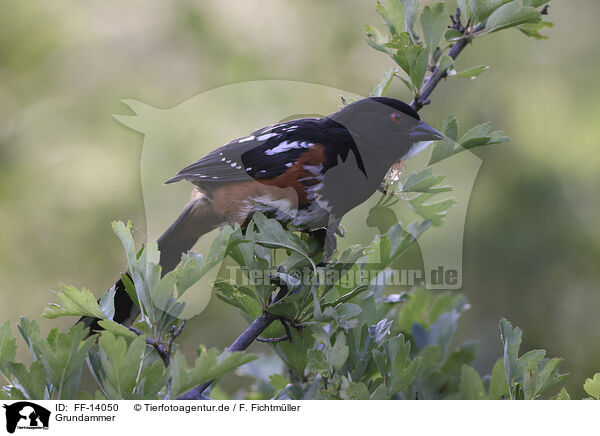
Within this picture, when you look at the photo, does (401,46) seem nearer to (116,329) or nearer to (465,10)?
(465,10)

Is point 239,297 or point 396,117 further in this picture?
point 396,117

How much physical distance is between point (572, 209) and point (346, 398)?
1714mm

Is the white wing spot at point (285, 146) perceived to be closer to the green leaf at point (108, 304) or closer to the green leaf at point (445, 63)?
the green leaf at point (445, 63)

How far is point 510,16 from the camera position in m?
1.03

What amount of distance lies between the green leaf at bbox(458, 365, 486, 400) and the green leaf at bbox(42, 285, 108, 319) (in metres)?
0.59

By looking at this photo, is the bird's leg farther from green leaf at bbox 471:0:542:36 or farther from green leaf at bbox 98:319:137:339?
green leaf at bbox 471:0:542:36

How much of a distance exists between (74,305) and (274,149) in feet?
1.73

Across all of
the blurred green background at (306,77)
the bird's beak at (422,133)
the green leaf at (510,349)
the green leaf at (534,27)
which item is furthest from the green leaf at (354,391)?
the blurred green background at (306,77)

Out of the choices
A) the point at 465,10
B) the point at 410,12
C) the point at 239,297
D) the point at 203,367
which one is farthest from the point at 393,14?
the point at 203,367

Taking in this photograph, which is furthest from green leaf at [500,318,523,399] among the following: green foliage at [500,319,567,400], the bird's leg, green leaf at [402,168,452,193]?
the bird's leg

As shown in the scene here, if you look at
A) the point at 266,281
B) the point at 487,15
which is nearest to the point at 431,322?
the point at 266,281

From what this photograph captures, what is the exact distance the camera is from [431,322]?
1112 mm
